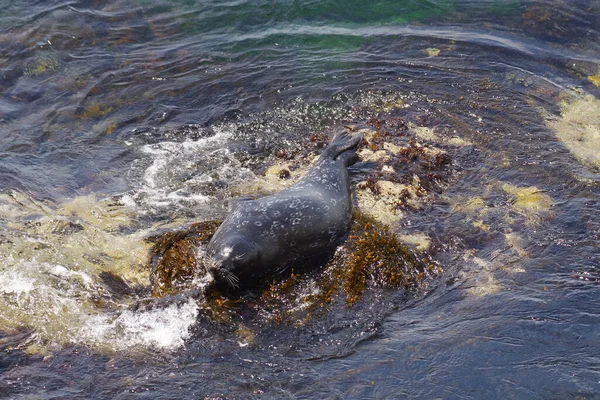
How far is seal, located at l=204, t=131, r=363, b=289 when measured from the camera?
629 centimetres

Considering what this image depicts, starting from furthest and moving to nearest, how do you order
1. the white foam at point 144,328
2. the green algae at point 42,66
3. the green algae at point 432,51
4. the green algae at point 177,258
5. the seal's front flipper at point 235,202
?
the green algae at point 432,51 < the green algae at point 42,66 < the seal's front flipper at point 235,202 < the green algae at point 177,258 < the white foam at point 144,328

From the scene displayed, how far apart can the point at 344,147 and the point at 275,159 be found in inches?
40.1

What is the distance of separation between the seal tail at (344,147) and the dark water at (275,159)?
2.45ft

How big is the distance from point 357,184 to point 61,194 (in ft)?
12.6

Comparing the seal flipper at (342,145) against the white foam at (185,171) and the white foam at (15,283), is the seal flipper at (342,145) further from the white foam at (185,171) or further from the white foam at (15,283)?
the white foam at (15,283)

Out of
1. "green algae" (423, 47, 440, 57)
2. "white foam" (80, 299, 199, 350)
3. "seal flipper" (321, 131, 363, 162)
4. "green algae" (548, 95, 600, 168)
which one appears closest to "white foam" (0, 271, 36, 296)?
"white foam" (80, 299, 199, 350)

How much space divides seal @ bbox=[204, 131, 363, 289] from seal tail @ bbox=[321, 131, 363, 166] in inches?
30.0

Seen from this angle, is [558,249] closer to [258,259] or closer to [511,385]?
[511,385]

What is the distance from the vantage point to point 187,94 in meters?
10.4

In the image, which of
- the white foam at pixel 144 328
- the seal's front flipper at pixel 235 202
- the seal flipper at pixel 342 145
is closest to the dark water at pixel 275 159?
the white foam at pixel 144 328

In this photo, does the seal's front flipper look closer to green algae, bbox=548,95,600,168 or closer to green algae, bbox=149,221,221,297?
green algae, bbox=149,221,221,297

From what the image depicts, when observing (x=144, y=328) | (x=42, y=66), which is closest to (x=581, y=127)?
(x=144, y=328)

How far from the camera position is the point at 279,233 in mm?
6668

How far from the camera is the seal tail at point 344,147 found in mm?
8328
